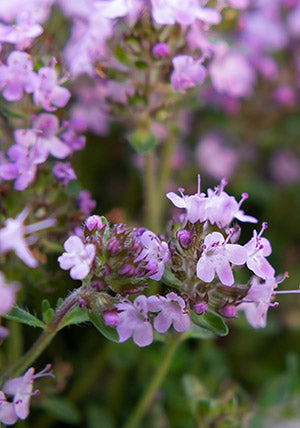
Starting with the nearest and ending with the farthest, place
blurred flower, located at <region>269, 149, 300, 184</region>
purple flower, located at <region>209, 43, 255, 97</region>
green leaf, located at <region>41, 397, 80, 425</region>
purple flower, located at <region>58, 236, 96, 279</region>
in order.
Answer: purple flower, located at <region>58, 236, 96, 279</region>
green leaf, located at <region>41, 397, 80, 425</region>
purple flower, located at <region>209, 43, 255, 97</region>
blurred flower, located at <region>269, 149, 300, 184</region>

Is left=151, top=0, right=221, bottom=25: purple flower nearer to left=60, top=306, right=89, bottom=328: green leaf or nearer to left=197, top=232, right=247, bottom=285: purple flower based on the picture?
left=197, top=232, right=247, bottom=285: purple flower

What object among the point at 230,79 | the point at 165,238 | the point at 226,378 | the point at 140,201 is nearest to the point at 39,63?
the point at 165,238

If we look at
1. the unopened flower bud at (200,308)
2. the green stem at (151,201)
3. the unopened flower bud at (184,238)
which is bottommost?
the green stem at (151,201)

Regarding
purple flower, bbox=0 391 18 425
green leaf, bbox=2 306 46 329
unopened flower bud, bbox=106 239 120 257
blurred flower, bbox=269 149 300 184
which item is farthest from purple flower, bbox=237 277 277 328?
blurred flower, bbox=269 149 300 184

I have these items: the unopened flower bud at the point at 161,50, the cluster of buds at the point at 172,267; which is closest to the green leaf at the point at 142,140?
the unopened flower bud at the point at 161,50

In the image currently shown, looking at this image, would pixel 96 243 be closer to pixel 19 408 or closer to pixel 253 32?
pixel 19 408

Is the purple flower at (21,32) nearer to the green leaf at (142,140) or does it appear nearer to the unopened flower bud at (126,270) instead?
the green leaf at (142,140)
